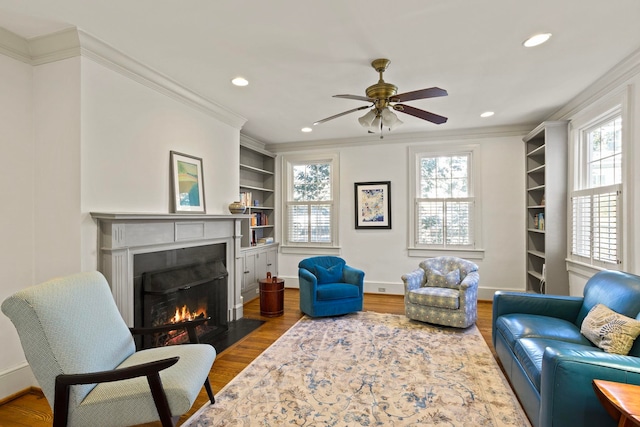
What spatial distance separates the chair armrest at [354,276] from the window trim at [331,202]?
1.29 metres

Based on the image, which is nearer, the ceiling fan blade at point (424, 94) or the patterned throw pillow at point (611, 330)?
the patterned throw pillow at point (611, 330)

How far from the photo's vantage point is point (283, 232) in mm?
6270

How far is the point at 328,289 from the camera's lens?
4.34m

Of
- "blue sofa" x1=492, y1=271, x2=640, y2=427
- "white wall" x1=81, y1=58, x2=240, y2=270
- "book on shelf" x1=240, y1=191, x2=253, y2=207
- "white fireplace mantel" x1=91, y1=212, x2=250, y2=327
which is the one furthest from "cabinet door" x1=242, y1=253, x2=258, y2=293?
"blue sofa" x1=492, y1=271, x2=640, y2=427

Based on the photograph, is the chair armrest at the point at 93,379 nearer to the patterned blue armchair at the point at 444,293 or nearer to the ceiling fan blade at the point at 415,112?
the ceiling fan blade at the point at 415,112

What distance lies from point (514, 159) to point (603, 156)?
1.60 metres

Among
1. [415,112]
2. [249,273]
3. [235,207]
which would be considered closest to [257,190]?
[249,273]

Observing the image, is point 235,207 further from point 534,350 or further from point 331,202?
point 534,350

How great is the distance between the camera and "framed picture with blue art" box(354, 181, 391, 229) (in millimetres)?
5719

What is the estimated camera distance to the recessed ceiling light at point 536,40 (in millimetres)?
2515

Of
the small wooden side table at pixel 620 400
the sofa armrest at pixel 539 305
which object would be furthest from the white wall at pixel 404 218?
the small wooden side table at pixel 620 400

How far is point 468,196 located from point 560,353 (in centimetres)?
398

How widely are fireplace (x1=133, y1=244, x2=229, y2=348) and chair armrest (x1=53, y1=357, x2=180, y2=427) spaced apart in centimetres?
123

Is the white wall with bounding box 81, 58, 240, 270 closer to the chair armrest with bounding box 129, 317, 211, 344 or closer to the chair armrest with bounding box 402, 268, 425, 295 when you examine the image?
the chair armrest with bounding box 129, 317, 211, 344
